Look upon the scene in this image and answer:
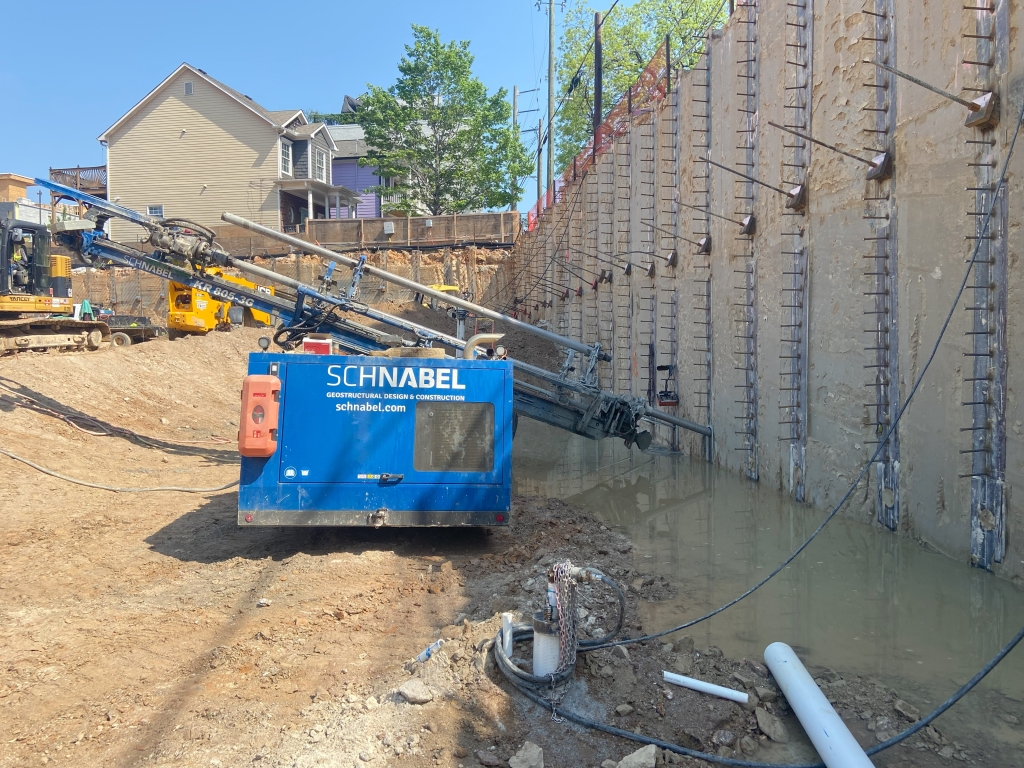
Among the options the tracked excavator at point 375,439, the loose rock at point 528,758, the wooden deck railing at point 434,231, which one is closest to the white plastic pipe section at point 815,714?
the loose rock at point 528,758

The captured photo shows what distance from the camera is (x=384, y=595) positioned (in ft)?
21.6

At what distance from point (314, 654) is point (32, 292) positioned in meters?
18.2

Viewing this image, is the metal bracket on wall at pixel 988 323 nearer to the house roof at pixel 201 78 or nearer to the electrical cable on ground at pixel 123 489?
the electrical cable on ground at pixel 123 489

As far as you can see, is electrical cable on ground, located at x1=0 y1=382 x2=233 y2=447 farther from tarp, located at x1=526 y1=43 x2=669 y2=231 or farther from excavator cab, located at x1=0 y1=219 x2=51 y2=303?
tarp, located at x1=526 y1=43 x2=669 y2=231

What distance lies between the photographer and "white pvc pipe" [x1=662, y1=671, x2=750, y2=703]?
4.43m

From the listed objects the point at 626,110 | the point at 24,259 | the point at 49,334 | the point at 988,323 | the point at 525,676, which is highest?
the point at 626,110

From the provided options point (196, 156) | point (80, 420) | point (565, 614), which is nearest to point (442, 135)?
point (196, 156)

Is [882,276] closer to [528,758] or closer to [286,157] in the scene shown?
[528,758]

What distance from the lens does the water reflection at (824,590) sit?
5555 mm

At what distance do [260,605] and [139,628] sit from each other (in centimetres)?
87

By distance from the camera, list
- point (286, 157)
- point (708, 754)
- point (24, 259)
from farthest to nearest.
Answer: point (286, 157) < point (24, 259) < point (708, 754)

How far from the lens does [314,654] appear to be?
5324 millimetres

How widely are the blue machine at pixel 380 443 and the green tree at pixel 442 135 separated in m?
39.1

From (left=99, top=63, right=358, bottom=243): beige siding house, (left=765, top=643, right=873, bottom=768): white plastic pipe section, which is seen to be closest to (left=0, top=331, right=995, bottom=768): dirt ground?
(left=765, top=643, right=873, bottom=768): white plastic pipe section
